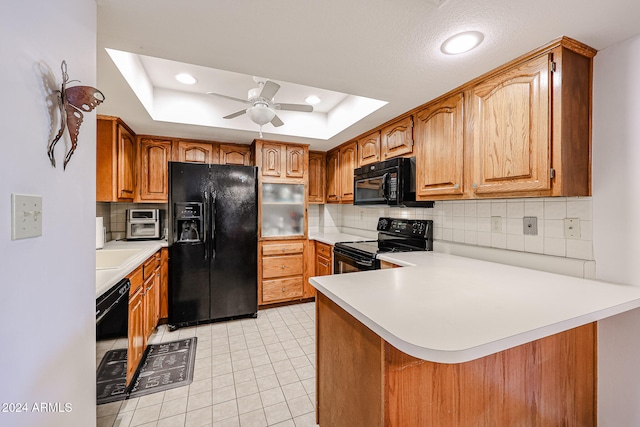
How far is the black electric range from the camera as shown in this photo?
2438 millimetres

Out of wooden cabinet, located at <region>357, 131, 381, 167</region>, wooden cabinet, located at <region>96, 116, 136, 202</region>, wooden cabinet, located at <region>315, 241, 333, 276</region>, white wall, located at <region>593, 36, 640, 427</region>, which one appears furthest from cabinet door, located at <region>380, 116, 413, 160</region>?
wooden cabinet, located at <region>96, 116, 136, 202</region>

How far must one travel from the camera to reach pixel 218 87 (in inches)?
100

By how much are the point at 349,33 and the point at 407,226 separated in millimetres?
1898

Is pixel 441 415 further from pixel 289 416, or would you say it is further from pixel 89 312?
pixel 89 312

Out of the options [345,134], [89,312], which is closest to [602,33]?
[345,134]

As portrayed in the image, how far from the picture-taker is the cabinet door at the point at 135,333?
1792 mm

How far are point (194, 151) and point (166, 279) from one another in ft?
5.00

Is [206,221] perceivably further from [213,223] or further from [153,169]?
[153,169]

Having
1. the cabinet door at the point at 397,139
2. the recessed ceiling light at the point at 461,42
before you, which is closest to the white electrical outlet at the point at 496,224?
the cabinet door at the point at 397,139

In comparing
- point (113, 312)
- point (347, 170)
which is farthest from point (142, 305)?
point (347, 170)

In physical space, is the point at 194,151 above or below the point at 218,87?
below

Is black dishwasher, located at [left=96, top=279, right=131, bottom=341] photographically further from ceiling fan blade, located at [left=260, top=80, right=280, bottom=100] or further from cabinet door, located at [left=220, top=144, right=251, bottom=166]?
cabinet door, located at [left=220, top=144, right=251, bottom=166]

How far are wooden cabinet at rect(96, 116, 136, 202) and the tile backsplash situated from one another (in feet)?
9.53

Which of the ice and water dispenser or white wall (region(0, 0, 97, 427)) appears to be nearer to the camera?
white wall (region(0, 0, 97, 427))
